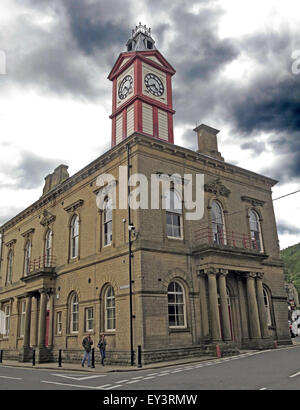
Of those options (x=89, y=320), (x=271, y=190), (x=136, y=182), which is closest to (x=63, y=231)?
(x=89, y=320)

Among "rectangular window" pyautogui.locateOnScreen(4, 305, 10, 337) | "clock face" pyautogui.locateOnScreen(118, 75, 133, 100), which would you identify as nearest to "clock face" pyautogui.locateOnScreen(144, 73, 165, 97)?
"clock face" pyautogui.locateOnScreen(118, 75, 133, 100)

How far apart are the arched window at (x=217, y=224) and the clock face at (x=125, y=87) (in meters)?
10.2

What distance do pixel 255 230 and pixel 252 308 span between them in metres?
6.12

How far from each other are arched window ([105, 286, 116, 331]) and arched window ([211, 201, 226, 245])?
683 centimetres

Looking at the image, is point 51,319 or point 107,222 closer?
point 107,222

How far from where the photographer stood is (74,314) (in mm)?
23906

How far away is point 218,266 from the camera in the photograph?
20.3 m

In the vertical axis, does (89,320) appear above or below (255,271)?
below

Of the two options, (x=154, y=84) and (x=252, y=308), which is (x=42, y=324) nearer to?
(x=252, y=308)

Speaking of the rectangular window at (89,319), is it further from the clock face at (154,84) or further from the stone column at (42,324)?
the clock face at (154,84)

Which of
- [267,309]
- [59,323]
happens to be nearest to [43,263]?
[59,323]

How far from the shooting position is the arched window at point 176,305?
19422mm
